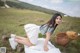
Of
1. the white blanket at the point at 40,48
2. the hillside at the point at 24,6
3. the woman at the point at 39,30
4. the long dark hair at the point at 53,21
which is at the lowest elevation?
the white blanket at the point at 40,48

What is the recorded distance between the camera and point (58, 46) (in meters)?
2.15

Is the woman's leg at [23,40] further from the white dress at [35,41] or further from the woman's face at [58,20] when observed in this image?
the woman's face at [58,20]

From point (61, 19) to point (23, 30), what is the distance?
1.30 ft

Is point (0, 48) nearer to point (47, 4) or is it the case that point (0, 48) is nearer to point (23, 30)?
point (23, 30)

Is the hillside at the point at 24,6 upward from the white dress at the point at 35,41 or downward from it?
upward

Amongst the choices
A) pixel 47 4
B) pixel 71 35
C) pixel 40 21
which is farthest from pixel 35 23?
pixel 71 35

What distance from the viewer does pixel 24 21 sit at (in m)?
2.19

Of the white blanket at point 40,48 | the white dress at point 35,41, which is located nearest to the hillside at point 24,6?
the white dress at point 35,41

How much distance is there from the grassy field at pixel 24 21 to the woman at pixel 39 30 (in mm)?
44

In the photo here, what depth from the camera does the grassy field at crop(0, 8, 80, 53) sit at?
7.08ft

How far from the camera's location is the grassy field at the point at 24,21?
7.08 feet

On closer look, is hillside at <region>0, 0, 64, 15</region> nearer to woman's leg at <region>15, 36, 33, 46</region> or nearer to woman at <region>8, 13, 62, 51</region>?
woman at <region>8, 13, 62, 51</region>

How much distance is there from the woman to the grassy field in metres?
0.04

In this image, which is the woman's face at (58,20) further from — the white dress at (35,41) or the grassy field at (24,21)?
the white dress at (35,41)
